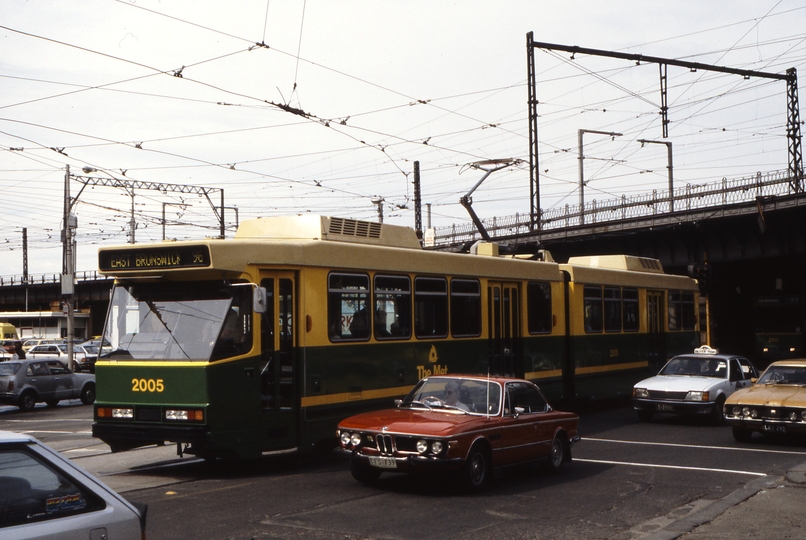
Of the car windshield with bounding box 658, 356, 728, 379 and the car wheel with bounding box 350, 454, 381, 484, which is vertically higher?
the car windshield with bounding box 658, 356, 728, 379

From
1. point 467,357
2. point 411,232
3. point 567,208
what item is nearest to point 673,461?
point 467,357

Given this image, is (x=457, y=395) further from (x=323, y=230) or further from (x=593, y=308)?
(x=593, y=308)

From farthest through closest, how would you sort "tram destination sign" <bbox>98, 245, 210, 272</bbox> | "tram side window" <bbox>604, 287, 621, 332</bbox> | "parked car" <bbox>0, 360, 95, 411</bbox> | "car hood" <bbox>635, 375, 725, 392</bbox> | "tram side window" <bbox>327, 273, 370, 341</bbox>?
"parked car" <bbox>0, 360, 95, 411</bbox> → "tram side window" <bbox>604, 287, 621, 332</bbox> → "car hood" <bbox>635, 375, 725, 392</bbox> → "tram side window" <bbox>327, 273, 370, 341</bbox> → "tram destination sign" <bbox>98, 245, 210, 272</bbox>

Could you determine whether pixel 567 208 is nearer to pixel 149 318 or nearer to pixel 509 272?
pixel 509 272

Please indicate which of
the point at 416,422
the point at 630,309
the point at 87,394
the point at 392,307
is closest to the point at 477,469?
the point at 416,422

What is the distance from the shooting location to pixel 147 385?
11758 mm

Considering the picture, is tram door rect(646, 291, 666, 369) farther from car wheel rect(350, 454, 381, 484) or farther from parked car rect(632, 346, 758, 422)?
car wheel rect(350, 454, 381, 484)

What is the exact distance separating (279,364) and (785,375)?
9.39 m

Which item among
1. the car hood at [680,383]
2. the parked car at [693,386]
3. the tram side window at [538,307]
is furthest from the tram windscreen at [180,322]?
the car hood at [680,383]

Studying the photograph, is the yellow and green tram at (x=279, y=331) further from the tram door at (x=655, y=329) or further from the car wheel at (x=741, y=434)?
the tram door at (x=655, y=329)

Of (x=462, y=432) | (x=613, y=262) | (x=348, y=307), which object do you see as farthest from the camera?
(x=613, y=262)

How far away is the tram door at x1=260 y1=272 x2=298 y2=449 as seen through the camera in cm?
1200

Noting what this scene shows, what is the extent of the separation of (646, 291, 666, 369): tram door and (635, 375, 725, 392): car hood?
4.97 metres

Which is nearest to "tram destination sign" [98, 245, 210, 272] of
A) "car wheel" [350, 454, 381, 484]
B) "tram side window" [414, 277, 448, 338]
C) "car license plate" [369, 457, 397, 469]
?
"car wheel" [350, 454, 381, 484]
